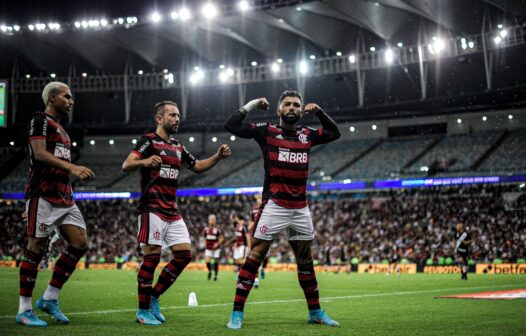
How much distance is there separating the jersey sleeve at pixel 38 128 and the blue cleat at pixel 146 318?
234cm

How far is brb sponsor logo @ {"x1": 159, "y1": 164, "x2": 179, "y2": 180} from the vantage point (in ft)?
26.6

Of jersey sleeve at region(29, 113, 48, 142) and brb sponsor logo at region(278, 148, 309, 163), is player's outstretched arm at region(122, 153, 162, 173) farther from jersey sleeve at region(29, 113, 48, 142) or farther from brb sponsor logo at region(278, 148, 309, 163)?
brb sponsor logo at region(278, 148, 309, 163)

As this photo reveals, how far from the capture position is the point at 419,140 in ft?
162

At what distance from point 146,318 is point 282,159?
2455mm

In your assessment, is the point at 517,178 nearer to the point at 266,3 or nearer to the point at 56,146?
the point at 266,3

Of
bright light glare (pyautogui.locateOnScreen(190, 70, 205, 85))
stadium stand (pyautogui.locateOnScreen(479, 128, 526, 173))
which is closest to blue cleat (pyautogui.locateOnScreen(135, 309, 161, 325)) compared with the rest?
stadium stand (pyautogui.locateOnScreen(479, 128, 526, 173))

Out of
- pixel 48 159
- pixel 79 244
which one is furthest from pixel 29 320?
pixel 48 159

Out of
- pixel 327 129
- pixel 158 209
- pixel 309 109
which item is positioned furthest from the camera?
pixel 327 129

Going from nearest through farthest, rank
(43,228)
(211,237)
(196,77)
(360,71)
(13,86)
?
1. (43,228)
2. (211,237)
3. (360,71)
4. (196,77)
5. (13,86)

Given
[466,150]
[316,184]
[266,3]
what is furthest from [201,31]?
[466,150]

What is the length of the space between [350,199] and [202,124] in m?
14.6

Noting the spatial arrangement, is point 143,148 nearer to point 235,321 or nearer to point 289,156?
point 289,156

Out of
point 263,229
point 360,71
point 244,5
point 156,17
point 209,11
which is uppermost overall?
point 156,17

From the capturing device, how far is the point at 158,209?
26.2ft
